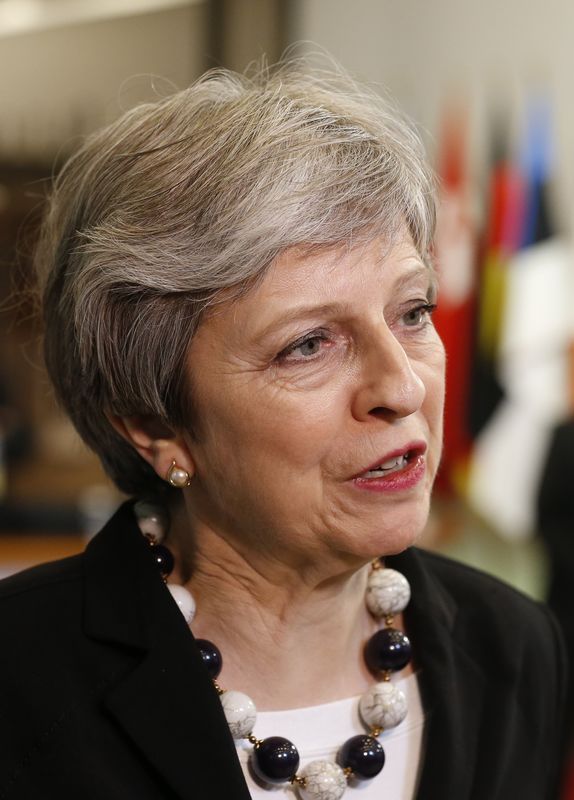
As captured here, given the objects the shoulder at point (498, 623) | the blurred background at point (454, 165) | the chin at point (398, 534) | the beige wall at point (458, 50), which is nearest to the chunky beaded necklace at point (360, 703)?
the shoulder at point (498, 623)

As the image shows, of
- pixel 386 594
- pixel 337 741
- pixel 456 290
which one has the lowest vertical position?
pixel 456 290

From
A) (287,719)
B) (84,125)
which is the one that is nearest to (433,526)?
(84,125)

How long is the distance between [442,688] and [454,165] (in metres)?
3.77

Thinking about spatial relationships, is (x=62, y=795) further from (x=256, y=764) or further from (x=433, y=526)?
(x=433, y=526)

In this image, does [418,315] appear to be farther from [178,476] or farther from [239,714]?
[239,714]

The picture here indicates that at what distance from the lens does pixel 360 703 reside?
4.65ft

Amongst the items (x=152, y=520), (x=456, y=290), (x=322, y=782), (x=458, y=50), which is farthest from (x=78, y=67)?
(x=322, y=782)

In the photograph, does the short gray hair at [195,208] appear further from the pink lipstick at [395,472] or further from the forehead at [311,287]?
the pink lipstick at [395,472]

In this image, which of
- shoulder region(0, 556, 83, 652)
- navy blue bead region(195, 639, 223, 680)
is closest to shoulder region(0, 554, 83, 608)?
shoulder region(0, 556, 83, 652)

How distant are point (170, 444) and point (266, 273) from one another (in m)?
0.31

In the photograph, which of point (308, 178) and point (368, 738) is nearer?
point (308, 178)

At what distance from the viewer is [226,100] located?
Result: 1378mm

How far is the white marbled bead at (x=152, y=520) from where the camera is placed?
1.50m

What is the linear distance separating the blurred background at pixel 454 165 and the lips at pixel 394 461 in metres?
3.41
